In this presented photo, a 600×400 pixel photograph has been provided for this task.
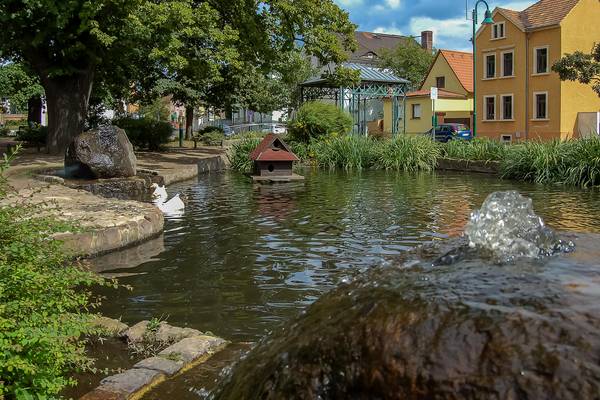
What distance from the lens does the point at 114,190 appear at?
12.8 metres

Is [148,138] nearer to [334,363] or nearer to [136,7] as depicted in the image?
[136,7]

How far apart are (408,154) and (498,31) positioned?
21.3 metres

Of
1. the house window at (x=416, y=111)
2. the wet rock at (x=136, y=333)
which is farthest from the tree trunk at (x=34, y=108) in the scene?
the wet rock at (x=136, y=333)

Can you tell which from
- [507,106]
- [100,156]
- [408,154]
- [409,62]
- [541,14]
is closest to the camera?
[100,156]

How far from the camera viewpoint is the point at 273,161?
1709cm

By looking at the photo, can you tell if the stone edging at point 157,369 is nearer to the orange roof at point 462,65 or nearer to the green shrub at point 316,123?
the green shrub at point 316,123

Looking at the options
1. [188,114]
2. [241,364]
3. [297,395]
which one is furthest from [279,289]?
[188,114]

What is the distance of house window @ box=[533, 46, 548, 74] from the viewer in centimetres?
3666

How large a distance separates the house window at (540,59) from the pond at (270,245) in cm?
2299

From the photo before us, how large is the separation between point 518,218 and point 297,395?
1532mm

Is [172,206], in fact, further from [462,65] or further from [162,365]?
[462,65]

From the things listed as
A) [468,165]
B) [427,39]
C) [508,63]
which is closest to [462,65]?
[508,63]

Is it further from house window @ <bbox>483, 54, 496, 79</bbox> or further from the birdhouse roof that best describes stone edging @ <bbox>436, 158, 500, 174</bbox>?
house window @ <bbox>483, 54, 496, 79</bbox>

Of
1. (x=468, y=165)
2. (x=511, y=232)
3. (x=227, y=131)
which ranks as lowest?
(x=511, y=232)
